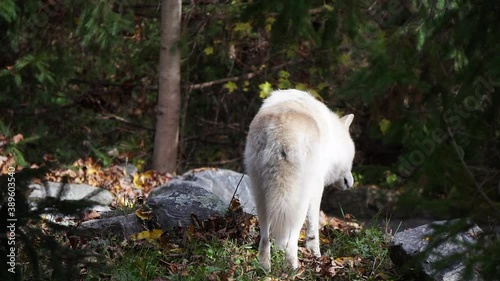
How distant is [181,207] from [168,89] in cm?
474

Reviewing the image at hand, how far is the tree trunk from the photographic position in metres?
10.8

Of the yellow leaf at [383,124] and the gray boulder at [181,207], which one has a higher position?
the yellow leaf at [383,124]

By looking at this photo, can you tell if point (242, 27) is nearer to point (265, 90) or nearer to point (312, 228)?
point (265, 90)

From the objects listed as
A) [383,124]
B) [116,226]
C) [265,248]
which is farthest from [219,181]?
[265,248]

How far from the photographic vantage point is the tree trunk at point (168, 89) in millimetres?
10758

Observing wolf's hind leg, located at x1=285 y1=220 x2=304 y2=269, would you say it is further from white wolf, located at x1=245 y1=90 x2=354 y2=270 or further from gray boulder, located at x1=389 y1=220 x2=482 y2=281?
gray boulder, located at x1=389 y1=220 x2=482 y2=281

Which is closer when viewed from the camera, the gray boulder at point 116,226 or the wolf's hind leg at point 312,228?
the gray boulder at point 116,226

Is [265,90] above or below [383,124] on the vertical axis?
above

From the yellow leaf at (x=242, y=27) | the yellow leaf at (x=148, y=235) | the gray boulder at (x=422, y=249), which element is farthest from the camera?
the yellow leaf at (x=242, y=27)

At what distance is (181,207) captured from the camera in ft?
21.3

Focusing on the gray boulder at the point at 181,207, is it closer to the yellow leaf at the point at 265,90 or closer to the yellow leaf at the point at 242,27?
the yellow leaf at the point at 265,90

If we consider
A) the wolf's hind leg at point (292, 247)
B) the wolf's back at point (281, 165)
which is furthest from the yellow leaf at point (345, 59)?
the wolf's hind leg at point (292, 247)

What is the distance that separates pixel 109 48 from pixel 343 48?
167 inches

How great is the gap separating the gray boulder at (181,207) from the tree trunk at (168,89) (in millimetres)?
4363
